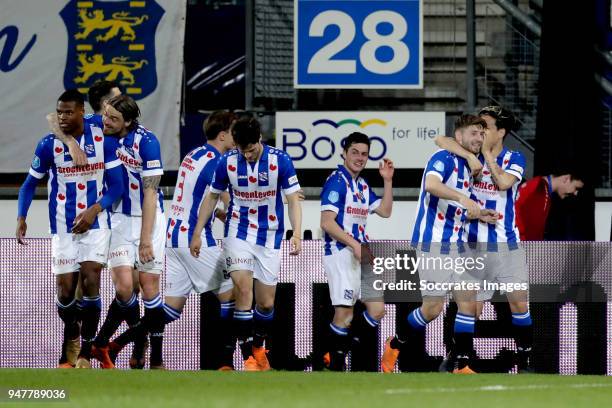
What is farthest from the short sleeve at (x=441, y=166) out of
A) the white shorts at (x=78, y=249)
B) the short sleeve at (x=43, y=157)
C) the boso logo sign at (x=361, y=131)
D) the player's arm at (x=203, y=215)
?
the boso logo sign at (x=361, y=131)

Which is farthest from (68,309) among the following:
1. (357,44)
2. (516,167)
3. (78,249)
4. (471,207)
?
(357,44)

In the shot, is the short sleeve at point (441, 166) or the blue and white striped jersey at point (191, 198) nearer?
the short sleeve at point (441, 166)

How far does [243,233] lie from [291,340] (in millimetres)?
991

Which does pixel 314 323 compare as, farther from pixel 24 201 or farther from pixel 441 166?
pixel 24 201

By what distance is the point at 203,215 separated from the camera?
9.78 meters

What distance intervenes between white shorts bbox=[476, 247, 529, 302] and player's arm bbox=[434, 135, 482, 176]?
0.54 m

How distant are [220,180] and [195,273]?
70cm

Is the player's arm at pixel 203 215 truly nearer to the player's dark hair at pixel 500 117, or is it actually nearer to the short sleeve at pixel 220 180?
the short sleeve at pixel 220 180

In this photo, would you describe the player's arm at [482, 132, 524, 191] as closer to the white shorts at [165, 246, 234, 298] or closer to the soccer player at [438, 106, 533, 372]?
the soccer player at [438, 106, 533, 372]

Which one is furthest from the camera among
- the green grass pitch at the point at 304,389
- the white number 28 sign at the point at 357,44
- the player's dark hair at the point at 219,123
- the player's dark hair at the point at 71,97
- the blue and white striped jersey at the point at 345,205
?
the white number 28 sign at the point at 357,44

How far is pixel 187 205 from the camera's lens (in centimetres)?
1020

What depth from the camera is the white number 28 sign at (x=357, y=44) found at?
16375 millimetres

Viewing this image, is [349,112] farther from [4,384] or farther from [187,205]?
[4,384]

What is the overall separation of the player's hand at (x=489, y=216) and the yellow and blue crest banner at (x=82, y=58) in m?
6.97
